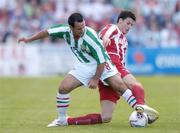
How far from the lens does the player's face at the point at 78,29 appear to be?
1162 cm

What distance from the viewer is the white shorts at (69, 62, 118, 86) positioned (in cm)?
1216

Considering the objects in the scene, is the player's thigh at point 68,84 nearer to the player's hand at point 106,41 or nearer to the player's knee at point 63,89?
the player's knee at point 63,89

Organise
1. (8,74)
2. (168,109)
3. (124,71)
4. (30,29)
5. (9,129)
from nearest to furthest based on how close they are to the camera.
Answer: (9,129) → (124,71) → (168,109) → (8,74) → (30,29)

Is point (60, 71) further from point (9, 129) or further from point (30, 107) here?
point (9, 129)

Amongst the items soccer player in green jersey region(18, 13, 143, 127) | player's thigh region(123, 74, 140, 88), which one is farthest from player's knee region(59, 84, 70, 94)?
player's thigh region(123, 74, 140, 88)

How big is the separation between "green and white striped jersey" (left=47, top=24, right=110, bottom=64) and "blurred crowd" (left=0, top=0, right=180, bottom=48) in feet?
59.7

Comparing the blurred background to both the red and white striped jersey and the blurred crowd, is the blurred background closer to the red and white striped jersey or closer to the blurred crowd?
the blurred crowd

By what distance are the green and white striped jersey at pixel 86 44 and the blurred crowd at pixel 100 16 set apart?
18207mm

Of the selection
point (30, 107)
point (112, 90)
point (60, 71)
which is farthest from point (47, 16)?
point (112, 90)

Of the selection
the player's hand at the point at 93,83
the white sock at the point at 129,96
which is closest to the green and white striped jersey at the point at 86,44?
the player's hand at the point at 93,83

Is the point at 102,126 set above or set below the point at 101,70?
below

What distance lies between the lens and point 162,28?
31422 millimetres

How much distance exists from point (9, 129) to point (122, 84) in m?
2.16

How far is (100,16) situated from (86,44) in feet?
65.3
